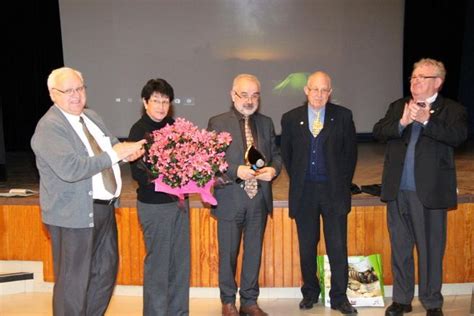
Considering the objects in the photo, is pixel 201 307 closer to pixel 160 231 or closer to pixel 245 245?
pixel 245 245

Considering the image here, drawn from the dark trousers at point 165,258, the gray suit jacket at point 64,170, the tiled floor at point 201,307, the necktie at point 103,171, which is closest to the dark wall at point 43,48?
the tiled floor at point 201,307

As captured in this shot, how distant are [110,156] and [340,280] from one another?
1.99 m

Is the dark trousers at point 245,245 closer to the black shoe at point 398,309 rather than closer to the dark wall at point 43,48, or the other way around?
the black shoe at point 398,309

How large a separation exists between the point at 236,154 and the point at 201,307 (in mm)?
1278

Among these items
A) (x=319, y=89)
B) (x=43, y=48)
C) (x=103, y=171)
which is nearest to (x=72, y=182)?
(x=103, y=171)

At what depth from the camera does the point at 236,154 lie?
4777 millimetres

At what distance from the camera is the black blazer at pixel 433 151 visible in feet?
15.2

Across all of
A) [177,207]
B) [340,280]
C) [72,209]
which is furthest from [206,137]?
[340,280]

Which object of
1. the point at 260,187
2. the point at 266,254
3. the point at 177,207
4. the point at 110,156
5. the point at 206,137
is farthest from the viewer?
the point at 266,254

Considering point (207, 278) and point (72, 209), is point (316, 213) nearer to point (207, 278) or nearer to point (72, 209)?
point (207, 278)

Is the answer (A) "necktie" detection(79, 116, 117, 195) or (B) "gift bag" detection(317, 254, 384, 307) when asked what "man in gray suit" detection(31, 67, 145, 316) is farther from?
(B) "gift bag" detection(317, 254, 384, 307)

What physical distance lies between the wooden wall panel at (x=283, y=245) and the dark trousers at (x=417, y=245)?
1.81ft


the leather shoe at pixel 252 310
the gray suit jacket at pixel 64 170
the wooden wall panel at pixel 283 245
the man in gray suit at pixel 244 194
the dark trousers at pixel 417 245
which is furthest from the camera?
the wooden wall panel at pixel 283 245

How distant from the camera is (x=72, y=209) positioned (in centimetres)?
394
